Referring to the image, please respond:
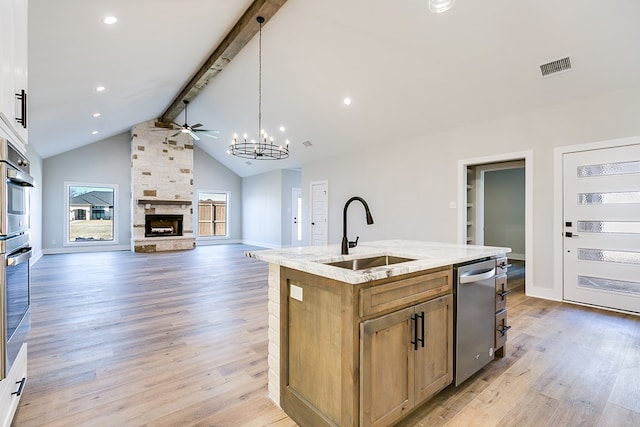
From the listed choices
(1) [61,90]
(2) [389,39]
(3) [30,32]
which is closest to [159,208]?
(1) [61,90]

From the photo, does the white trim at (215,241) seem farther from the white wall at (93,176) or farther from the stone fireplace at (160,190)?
the white wall at (93,176)

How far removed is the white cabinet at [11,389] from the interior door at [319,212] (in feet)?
21.9

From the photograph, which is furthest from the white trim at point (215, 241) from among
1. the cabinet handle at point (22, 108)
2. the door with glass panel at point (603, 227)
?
the door with glass panel at point (603, 227)

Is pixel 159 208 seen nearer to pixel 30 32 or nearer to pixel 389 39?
pixel 30 32

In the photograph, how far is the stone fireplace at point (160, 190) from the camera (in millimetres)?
9141

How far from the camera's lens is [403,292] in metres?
1.61

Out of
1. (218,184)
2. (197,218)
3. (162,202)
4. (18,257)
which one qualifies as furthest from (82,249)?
(18,257)

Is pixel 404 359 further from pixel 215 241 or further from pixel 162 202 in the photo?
pixel 215 241

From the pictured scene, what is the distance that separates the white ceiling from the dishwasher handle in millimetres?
2780

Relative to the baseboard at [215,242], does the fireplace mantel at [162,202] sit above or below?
above

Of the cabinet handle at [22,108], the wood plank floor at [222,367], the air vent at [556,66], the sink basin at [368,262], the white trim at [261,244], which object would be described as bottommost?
the wood plank floor at [222,367]

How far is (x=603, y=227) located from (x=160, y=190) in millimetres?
10182

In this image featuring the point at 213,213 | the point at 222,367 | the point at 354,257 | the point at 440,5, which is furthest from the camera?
the point at 213,213

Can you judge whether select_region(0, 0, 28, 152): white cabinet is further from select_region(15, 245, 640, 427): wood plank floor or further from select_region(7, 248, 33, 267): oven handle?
select_region(15, 245, 640, 427): wood plank floor
